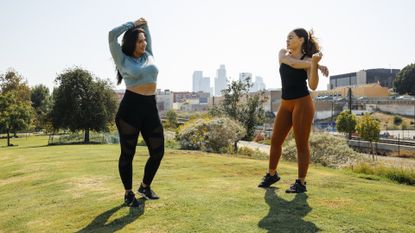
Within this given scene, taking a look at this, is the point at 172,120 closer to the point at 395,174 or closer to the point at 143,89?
the point at 395,174

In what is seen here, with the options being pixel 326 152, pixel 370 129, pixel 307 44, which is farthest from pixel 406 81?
pixel 307 44

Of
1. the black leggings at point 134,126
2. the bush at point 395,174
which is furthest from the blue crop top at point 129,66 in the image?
the bush at point 395,174

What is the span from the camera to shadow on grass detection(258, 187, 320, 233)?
3.82 m

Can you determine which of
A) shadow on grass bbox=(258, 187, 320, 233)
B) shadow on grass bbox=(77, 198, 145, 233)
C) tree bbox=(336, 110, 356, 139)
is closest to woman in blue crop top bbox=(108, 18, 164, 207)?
shadow on grass bbox=(77, 198, 145, 233)

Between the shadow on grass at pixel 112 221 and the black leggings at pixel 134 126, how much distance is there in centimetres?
36

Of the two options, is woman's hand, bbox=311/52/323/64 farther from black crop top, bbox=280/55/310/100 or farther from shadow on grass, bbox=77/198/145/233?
shadow on grass, bbox=77/198/145/233

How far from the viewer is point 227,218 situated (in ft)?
13.6

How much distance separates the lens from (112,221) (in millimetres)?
4254

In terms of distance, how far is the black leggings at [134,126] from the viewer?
15.1 feet

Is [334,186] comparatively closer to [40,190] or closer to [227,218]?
[227,218]

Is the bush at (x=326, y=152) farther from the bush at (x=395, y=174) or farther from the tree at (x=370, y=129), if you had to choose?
the tree at (x=370, y=129)

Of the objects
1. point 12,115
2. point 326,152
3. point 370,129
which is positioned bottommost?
point 326,152

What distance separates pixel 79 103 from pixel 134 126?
30109mm

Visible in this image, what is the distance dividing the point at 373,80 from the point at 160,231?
13145cm
